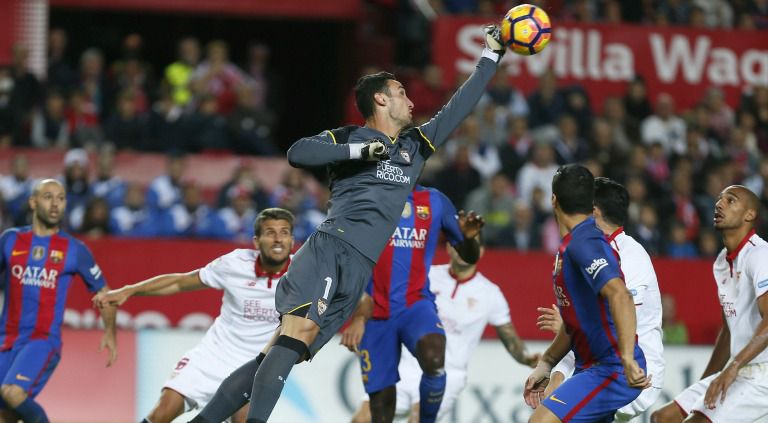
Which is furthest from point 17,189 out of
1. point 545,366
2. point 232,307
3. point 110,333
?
point 545,366

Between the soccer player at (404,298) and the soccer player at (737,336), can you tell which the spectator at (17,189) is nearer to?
the soccer player at (404,298)

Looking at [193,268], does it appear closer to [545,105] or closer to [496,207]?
[496,207]

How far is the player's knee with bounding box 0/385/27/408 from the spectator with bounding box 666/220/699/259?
905 centimetres

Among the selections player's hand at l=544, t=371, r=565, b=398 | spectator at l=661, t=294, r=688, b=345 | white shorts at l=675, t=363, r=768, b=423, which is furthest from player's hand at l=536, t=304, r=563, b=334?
spectator at l=661, t=294, r=688, b=345

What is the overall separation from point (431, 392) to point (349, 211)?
1.99 m

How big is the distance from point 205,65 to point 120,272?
4854mm

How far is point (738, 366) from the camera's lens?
800 centimetres

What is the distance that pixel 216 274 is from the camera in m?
9.12

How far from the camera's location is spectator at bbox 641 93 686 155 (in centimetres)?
1823

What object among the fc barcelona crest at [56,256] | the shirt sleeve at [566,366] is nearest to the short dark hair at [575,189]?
the shirt sleeve at [566,366]

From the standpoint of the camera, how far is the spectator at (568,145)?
56.0ft

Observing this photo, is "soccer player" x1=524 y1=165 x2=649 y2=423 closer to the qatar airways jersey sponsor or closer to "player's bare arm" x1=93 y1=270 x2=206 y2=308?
the qatar airways jersey sponsor

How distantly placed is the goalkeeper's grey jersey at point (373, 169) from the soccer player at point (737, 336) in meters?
2.09

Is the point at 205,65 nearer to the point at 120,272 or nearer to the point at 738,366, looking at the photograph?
the point at 120,272
